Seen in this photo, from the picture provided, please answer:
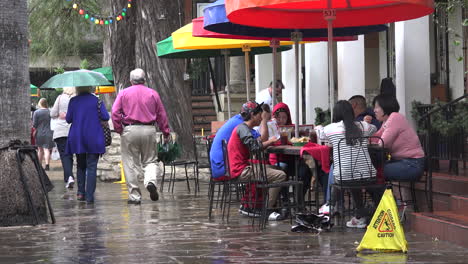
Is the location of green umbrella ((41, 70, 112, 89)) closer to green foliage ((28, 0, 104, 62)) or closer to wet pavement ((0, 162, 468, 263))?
wet pavement ((0, 162, 468, 263))

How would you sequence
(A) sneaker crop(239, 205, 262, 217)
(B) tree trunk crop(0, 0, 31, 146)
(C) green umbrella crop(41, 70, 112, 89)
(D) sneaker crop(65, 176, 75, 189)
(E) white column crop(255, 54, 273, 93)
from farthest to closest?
1. (E) white column crop(255, 54, 273, 93)
2. (D) sneaker crop(65, 176, 75, 189)
3. (C) green umbrella crop(41, 70, 112, 89)
4. (A) sneaker crop(239, 205, 262, 217)
5. (B) tree trunk crop(0, 0, 31, 146)

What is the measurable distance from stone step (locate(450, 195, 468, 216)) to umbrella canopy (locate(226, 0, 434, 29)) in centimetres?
225

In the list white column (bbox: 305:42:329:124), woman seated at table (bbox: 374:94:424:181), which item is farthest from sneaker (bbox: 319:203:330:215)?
white column (bbox: 305:42:329:124)

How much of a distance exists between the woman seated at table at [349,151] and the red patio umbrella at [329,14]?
159cm

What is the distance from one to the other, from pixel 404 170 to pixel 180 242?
2.54m

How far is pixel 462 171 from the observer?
10547 mm

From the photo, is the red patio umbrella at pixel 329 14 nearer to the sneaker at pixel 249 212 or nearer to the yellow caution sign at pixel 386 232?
the sneaker at pixel 249 212

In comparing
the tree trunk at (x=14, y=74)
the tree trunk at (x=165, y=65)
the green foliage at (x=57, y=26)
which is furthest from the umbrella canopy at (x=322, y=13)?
the green foliage at (x=57, y=26)

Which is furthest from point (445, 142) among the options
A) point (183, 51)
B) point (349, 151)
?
point (183, 51)

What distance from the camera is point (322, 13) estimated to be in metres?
12.6

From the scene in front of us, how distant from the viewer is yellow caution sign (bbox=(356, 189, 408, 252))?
8.40m

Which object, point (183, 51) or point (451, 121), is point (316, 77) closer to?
point (183, 51)

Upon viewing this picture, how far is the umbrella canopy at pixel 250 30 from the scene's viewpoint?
1233 centimetres

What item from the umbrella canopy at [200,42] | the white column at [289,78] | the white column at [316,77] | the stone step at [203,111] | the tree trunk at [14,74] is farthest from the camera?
the stone step at [203,111]
